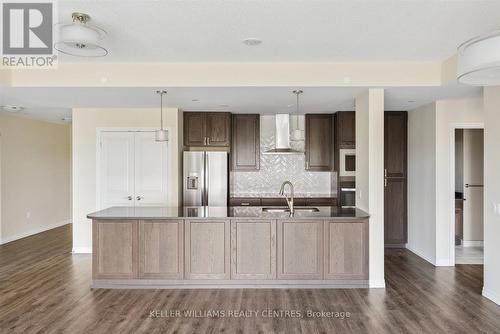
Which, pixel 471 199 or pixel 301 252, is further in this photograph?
pixel 471 199

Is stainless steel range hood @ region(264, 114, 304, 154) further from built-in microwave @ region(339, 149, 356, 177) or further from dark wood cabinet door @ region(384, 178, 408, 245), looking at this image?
dark wood cabinet door @ region(384, 178, 408, 245)

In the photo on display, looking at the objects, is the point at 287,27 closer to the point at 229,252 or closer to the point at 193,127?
the point at 229,252

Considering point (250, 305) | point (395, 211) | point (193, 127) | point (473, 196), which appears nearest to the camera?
point (250, 305)

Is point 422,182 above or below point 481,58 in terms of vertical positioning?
below

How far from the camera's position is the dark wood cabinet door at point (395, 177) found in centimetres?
603

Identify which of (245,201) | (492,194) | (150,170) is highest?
(150,170)

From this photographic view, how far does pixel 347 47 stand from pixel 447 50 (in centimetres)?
101

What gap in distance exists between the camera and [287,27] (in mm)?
3025

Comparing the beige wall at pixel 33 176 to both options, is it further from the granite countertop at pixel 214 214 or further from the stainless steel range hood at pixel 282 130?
the stainless steel range hood at pixel 282 130

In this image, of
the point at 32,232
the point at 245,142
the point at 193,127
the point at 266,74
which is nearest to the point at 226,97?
the point at 266,74

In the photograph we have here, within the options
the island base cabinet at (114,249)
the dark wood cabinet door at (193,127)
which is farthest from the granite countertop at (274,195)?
the island base cabinet at (114,249)

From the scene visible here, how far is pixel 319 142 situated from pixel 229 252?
9.78ft

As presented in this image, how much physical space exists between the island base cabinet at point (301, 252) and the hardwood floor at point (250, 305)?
0.74 ft

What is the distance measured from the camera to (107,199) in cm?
593
